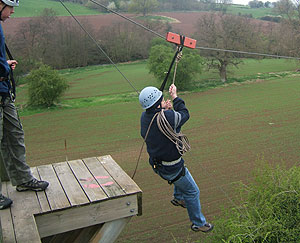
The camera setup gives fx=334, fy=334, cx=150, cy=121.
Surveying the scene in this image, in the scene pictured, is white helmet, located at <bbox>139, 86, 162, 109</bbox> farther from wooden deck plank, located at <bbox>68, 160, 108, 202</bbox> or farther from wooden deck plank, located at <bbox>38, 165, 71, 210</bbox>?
wooden deck plank, located at <bbox>38, 165, 71, 210</bbox>

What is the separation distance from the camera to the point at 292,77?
30.6 meters

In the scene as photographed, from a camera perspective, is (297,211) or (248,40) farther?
(248,40)

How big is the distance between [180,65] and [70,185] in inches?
947

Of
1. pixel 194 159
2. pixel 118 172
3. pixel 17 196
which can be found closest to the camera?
pixel 17 196

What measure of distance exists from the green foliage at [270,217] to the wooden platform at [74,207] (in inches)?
52.7

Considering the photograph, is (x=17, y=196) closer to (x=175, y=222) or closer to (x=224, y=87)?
(x=175, y=222)

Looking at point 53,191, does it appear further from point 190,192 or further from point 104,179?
point 190,192

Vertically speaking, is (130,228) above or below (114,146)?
above

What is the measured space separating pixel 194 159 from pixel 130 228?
500 centimetres

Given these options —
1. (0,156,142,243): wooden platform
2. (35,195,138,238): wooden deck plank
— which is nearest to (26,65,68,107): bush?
(0,156,142,243): wooden platform

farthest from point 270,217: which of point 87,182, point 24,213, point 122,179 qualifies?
point 24,213

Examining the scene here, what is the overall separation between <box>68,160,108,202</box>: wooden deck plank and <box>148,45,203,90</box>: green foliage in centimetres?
2249

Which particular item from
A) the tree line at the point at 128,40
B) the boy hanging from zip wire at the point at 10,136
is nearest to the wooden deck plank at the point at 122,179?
the boy hanging from zip wire at the point at 10,136

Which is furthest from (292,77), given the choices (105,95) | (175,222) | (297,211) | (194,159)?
(297,211)
